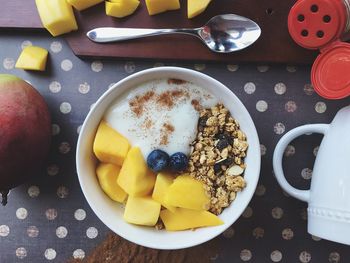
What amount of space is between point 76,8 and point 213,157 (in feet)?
1.32

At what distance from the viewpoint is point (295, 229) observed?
104 centimetres

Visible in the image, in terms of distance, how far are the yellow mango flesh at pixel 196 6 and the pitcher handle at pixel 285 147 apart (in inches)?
11.5

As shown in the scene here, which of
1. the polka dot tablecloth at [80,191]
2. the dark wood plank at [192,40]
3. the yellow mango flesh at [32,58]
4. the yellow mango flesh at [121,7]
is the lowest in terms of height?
the polka dot tablecloth at [80,191]

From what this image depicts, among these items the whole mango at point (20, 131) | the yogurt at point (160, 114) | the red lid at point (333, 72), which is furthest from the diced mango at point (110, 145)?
the red lid at point (333, 72)

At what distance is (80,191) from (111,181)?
122 mm

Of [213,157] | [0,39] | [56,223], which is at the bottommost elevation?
[56,223]

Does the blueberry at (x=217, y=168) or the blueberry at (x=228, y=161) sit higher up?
the blueberry at (x=228, y=161)

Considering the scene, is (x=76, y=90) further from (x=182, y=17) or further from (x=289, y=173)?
(x=289, y=173)

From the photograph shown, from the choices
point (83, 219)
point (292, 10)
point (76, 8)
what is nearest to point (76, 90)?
point (76, 8)

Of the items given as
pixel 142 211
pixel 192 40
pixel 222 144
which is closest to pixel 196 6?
pixel 192 40

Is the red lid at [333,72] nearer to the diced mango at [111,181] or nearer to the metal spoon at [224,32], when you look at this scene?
the metal spoon at [224,32]

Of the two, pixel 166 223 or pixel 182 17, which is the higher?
pixel 182 17

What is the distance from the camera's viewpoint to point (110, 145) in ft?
3.02

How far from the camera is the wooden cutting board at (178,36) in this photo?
1006 millimetres
